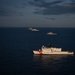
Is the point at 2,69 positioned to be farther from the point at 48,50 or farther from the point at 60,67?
the point at 48,50

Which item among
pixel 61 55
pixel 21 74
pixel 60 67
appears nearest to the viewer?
pixel 21 74

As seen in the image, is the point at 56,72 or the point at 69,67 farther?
the point at 69,67

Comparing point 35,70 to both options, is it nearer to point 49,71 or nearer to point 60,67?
point 49,71

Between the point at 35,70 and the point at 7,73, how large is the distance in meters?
11.1

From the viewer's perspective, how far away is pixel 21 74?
7088 centimetres

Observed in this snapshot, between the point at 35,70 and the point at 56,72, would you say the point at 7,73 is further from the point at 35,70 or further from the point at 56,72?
the point at 56,72

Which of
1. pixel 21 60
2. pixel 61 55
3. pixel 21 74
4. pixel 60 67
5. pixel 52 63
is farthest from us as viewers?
pixel 61 55

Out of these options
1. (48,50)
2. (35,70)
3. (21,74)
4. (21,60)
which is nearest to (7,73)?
(21,74)

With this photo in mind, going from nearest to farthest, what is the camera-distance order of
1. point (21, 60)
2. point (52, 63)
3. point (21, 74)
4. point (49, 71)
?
1. point (21, 74)
2. point (49, 71)
3. point (52, 63)
4. point (21, 60)

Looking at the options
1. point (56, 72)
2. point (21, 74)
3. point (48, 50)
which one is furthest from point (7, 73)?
point (48, 50)

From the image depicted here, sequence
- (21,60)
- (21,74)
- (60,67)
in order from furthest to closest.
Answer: (21,60) < (60,67) < (21,74)

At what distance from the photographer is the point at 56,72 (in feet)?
244

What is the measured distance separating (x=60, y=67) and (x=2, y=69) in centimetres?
2315

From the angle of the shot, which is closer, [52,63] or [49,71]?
[49,71]
